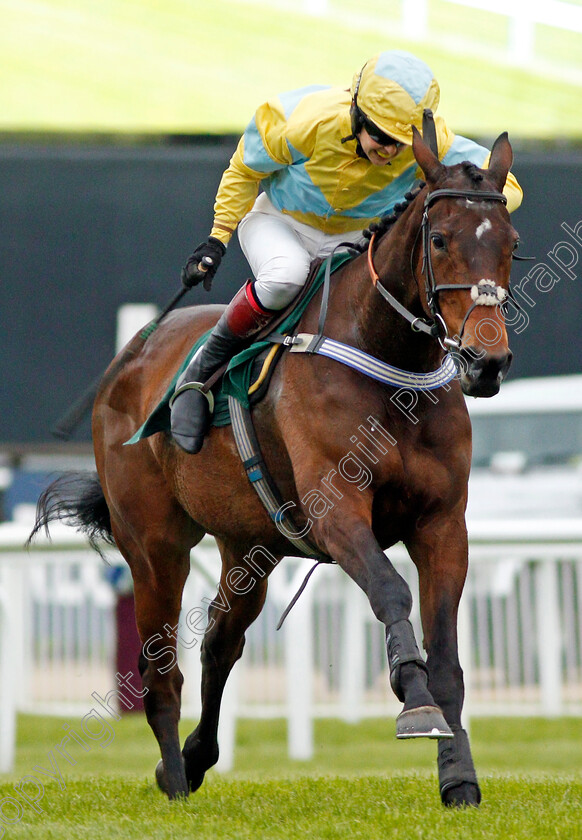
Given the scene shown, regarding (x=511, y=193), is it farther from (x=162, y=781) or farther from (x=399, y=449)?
(x=162, y=781)

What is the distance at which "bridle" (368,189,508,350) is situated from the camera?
126 inches

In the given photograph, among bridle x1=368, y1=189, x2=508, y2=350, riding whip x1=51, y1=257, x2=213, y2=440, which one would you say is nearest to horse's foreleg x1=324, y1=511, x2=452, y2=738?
bridle x1=368, y1=189, x2=508, y2=350

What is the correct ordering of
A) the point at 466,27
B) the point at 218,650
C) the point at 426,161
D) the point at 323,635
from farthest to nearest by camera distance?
the point at 466,27 < the point at 323,635 < the point at 218,650 < the point at 426,161

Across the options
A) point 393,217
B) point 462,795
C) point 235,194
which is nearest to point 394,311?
point 393,217

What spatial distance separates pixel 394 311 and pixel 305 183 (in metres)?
0.59

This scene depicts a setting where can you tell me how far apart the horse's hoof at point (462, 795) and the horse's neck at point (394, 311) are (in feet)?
3.94

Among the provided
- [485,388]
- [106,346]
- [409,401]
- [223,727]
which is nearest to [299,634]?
[223,727]

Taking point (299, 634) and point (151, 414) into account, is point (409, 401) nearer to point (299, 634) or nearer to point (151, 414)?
point (151, 414)

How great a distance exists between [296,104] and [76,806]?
244 cm

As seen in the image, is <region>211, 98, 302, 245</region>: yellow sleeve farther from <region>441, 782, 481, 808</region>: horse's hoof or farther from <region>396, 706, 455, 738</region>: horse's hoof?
<region>441, 782, 481, 808</region>: horse's hoof

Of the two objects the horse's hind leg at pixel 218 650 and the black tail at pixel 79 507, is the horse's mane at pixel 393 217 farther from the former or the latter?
the black tail at pixel 79 507

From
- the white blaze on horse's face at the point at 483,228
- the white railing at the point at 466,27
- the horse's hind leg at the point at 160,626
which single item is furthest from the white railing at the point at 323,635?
the white railing at the point at 466,27

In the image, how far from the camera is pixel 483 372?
3.14 meters

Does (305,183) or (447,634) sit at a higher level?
(305,183)
